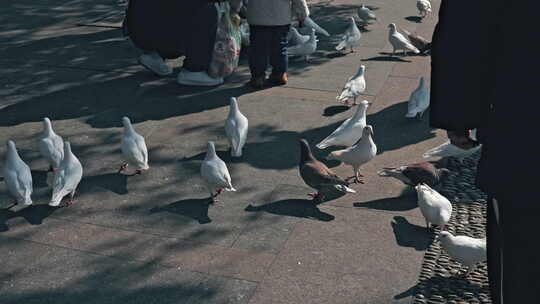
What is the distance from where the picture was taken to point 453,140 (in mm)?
3514

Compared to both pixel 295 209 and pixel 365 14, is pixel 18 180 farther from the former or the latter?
pixel 365 14

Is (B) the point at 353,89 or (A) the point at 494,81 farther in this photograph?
(B) the point at 353,89

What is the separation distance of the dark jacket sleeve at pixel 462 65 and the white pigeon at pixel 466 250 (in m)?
2.28

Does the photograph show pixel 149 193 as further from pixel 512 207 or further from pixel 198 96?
pixel 512 207

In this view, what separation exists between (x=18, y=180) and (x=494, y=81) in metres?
4.57

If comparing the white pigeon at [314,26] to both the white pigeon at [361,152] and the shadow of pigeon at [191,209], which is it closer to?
the white pigeon at [361,152]

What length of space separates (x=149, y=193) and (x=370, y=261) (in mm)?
2315

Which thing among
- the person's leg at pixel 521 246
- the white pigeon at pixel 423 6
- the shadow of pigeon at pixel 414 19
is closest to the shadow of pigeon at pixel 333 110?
the white pigeon at pixel 423 6

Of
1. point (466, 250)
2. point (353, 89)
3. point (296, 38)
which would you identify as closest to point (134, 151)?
point (353, 89)

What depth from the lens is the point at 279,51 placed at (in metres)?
9.79

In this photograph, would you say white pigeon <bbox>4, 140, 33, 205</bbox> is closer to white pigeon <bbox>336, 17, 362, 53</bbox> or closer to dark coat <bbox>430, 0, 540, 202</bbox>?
dark coat <bbox>430, 0, 540, 202</bbox>

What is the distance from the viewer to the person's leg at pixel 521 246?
9.81 feet

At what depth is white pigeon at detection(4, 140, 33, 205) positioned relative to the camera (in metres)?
6.38

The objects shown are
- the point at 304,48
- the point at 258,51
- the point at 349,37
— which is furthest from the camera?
the point at 349,37
